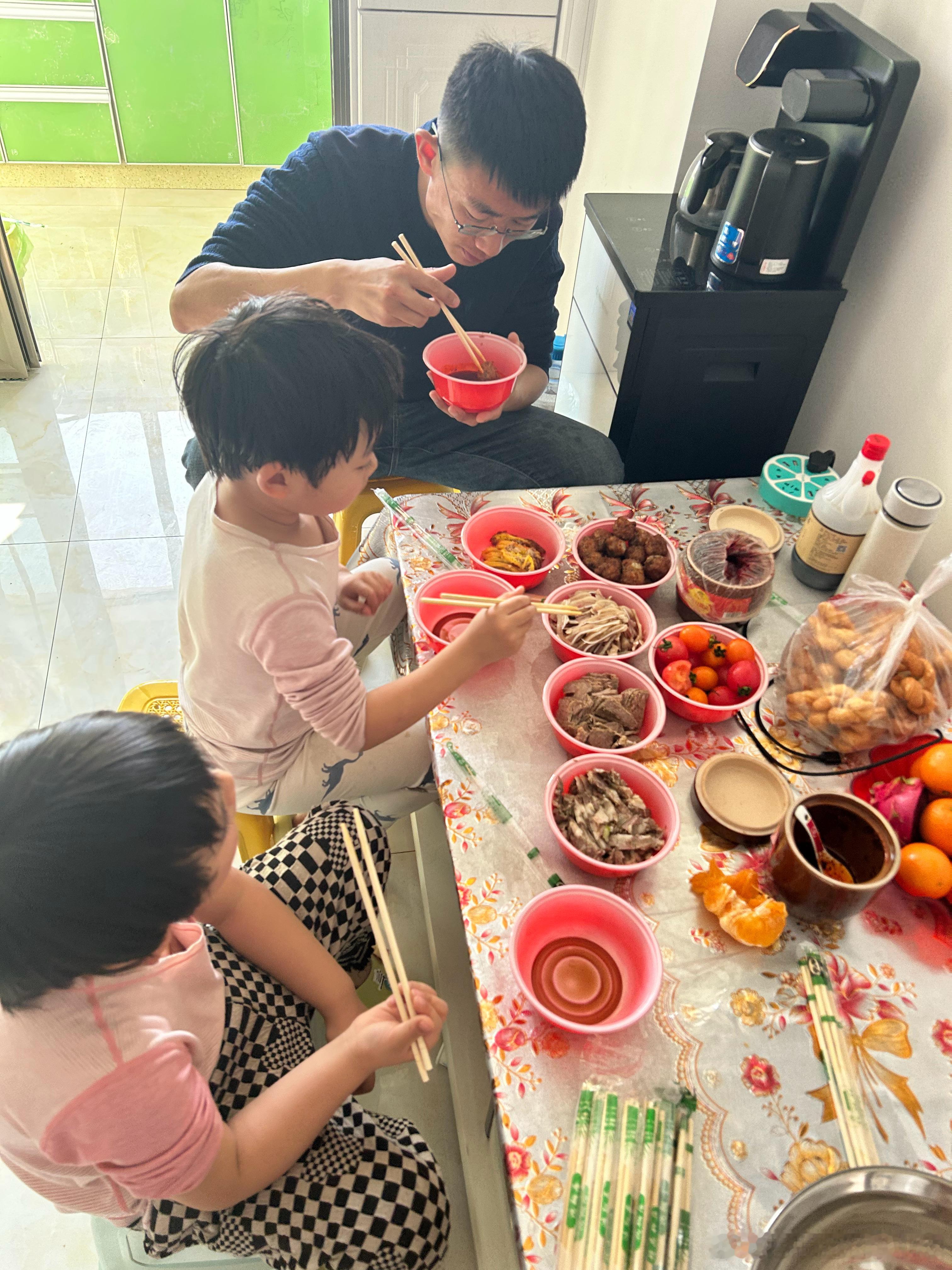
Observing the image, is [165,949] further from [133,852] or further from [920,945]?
[920,945]

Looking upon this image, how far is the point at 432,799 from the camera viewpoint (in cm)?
146

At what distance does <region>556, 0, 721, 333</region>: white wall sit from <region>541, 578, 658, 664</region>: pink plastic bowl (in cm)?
113

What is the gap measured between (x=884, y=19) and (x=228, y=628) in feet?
5.00

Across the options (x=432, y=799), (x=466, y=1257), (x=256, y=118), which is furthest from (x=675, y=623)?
(x=256, y=118)

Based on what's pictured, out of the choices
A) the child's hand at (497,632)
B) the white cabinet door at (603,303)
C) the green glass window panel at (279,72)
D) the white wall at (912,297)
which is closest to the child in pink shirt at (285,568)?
the child's hand at (497,632)

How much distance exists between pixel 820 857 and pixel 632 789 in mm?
218

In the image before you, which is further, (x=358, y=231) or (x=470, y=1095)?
(x=358, y=231)

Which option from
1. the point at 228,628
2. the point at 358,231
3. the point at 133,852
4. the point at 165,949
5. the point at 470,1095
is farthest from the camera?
the point at 358,231

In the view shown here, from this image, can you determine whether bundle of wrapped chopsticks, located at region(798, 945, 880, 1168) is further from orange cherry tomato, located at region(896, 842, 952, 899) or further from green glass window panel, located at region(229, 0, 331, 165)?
green glass window panel, located at region(229, 0, 331, 165)

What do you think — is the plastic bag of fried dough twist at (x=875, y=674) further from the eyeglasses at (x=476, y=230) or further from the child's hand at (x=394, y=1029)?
the eyeglasses at (x=476, y=230)

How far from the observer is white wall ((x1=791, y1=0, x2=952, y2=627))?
1.40m

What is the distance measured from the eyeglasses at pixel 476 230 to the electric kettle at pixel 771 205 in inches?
12.9

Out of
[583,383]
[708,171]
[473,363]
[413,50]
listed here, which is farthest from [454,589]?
[413,50]

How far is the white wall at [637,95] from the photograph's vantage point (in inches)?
72.3
